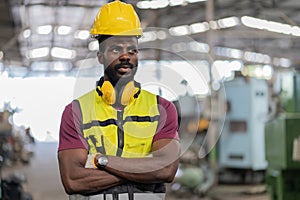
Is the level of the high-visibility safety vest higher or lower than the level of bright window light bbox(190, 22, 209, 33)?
lower

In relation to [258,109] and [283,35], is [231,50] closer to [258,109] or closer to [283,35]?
[283,35]

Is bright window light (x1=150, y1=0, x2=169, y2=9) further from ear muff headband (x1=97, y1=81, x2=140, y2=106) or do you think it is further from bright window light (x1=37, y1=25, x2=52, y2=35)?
ear muff headband (x1=97, y1=81, x2=140, y2=106)

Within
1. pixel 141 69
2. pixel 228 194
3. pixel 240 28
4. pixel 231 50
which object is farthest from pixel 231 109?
pixel 141 69

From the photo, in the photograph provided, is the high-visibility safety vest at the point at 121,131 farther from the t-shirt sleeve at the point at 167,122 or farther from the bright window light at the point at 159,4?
the bright window light at the point at 159,4

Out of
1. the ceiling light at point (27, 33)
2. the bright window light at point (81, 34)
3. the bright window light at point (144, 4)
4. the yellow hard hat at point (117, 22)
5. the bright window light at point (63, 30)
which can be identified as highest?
the bright window light at point (144, 4)

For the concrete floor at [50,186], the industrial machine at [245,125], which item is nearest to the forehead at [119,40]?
the concrete floor at [50,186]

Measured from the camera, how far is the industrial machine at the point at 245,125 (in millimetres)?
8227

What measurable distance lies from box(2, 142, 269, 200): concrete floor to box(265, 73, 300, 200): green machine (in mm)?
1516

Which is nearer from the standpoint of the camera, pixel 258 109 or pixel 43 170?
pixel 43 170

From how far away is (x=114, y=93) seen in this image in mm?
1512

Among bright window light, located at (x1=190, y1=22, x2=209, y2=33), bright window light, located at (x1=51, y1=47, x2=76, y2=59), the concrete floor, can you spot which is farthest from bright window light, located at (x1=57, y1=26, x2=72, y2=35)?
the concrete floor

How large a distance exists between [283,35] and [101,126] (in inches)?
320

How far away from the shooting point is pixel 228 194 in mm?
7645

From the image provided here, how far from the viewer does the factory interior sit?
5.92ft
